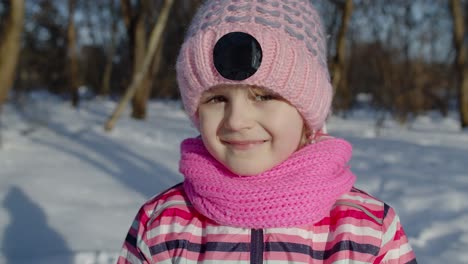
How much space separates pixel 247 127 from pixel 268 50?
0.20 metres

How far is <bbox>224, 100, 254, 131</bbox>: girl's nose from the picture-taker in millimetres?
1182

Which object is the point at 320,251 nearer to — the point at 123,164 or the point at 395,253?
the point at 395,253

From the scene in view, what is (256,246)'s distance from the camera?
124 cm

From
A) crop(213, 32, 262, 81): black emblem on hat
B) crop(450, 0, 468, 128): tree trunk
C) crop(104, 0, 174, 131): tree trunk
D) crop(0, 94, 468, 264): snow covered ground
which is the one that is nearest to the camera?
crop(213, 32, 262, 81): black emblem on hat

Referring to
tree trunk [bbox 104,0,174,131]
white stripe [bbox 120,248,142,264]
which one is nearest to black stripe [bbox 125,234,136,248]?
white stripe [bbox 120,248,142,264]

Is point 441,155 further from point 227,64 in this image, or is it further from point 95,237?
point 227,64

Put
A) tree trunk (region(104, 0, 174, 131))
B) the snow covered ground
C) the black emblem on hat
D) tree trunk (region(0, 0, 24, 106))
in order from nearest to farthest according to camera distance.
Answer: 1. the black emblem on hat
2. the snow covered ground
3. tree trunk (region(0, 0, 24, 106))
4. tree trunk (region(104, 0, 174, 131))

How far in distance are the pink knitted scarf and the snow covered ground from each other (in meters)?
1.41

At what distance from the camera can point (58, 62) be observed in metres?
17.2

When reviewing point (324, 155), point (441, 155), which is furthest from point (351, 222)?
point (441, 155)

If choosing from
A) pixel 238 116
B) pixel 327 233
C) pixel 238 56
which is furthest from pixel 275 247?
pixel 238 56

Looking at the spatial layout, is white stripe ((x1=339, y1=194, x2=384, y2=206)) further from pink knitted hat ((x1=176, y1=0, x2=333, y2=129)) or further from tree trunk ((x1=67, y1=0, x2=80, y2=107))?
tree trunk ((x1=67, y1=0, x2=80, y2=107))

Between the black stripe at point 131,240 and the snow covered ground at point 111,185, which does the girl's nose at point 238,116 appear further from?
the snow covered ground at point 111,185

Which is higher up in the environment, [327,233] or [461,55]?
[327,233]
